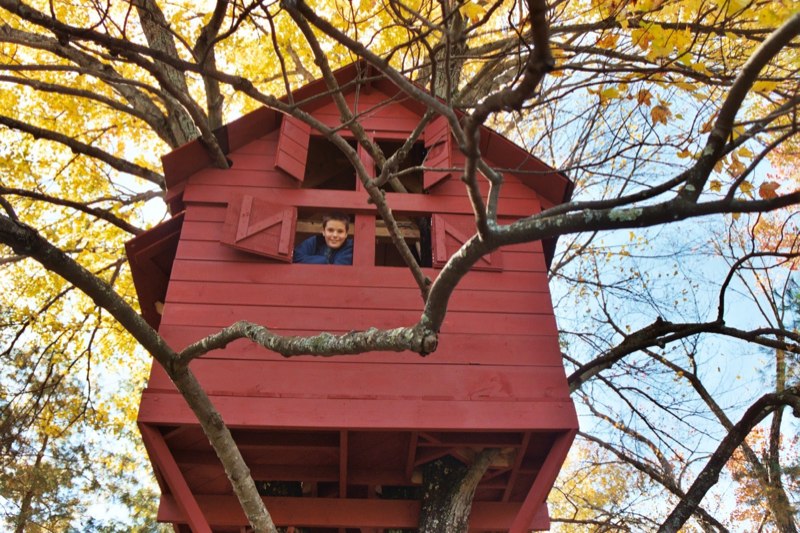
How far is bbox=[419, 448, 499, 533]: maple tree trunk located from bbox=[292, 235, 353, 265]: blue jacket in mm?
2128

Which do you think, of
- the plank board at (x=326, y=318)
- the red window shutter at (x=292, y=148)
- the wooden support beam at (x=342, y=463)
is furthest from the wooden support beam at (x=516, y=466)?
the red window shutter at (x=292, y=148)

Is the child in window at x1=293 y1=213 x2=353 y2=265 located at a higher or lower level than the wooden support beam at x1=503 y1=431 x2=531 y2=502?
higher

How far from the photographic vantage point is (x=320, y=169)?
28.8 ft

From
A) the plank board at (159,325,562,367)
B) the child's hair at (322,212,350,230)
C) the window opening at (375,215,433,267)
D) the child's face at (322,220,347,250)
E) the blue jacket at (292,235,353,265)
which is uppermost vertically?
the window opening at (375,215,433,267)

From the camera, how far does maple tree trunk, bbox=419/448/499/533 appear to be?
18.2ft

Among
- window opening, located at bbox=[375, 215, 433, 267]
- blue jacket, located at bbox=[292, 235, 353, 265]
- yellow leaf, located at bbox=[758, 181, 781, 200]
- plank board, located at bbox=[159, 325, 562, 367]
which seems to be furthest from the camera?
window opening, located at bbox=[375, 215, 433, 267]

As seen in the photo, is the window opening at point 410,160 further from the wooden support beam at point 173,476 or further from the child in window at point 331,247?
the wooden support beam at point 173,476

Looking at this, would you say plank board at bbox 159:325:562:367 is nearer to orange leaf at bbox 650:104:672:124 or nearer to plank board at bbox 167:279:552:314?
plank board at bbox 167:279:552:314

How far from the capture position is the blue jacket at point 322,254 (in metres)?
6.19

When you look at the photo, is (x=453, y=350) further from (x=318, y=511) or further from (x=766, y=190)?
(x=766, y=190)

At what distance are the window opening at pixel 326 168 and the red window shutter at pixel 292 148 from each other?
162 centimetres

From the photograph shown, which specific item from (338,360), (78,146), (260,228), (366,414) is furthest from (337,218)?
(78,146)

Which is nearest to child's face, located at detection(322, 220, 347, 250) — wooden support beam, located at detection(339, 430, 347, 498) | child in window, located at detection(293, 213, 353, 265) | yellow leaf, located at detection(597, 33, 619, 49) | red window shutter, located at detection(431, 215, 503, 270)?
child in window, located at detection(293, 213, 353, 265)

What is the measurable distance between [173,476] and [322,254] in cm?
251
